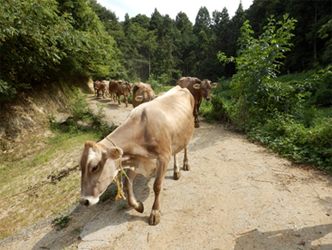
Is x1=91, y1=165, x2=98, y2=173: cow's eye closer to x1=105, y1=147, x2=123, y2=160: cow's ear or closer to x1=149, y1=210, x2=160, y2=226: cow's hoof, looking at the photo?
x1=105, y1=147, x2=123, y2=160: cow's ear

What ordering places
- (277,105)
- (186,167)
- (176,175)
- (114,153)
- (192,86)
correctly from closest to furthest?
(114,153) < (176,175) < (186,167) < (277,105) < (192,86)

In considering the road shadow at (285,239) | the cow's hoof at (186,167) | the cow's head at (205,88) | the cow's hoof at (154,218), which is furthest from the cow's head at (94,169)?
the cow's head at (205,88)

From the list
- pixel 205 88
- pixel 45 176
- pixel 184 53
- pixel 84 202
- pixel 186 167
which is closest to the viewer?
pixel 84 202

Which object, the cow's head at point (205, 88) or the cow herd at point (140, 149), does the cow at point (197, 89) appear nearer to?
the cow's head at point (205, 88)

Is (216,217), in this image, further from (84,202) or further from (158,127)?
(84,202)

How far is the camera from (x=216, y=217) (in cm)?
290

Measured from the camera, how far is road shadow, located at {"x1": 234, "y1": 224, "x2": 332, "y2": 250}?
2.30 meters

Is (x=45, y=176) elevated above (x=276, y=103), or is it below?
below

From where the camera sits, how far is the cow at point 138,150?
2.24m

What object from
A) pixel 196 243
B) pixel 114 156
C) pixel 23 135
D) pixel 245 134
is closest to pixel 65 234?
pixel 114 156

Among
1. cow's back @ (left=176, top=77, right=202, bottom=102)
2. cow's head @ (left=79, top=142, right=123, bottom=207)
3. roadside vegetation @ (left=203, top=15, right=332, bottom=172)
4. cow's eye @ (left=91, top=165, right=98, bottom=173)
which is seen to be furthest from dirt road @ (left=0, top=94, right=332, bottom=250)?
cow's back @ (left=176, top=77, right=202, bottom=102)

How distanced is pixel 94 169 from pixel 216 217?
2106 mm

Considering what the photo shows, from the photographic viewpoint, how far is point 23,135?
8.11m

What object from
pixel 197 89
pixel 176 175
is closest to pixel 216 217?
pixel 176 175
